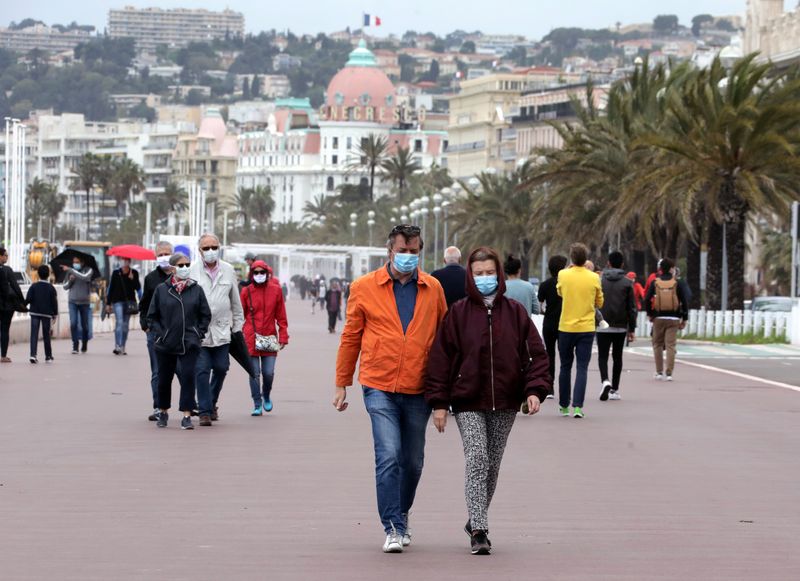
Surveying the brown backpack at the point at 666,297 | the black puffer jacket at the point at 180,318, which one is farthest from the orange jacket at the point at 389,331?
the brown backpack at the point at 666,297

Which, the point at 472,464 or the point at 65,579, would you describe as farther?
the point at 472,464

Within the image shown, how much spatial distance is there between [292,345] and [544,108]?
112 meters

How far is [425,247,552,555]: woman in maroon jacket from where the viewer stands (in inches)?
389

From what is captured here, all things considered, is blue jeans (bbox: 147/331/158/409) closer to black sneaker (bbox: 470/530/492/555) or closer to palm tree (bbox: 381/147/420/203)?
black sneaker (bbox: 470/530/492/555)

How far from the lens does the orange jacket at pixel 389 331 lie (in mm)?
10117

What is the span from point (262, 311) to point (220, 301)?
1.56 meters

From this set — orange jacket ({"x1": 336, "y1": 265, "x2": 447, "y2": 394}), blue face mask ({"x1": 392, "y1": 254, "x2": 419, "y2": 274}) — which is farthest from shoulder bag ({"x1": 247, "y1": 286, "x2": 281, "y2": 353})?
blue face mask ({"x1": 392, "y1": 254, "x2": 419, "y2": 274})

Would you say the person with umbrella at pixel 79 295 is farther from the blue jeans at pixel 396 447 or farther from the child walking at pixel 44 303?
the blue jeans at pixel 396 447

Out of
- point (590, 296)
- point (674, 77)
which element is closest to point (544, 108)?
point (674, 77)

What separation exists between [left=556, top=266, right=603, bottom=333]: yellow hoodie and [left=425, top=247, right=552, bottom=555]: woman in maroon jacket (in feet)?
28.4

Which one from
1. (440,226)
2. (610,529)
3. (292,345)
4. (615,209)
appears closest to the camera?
(610,529)

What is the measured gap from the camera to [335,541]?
34.1 ft

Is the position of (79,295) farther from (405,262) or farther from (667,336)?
(405,262)

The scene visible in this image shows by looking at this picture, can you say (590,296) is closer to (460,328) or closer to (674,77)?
(460,328)
